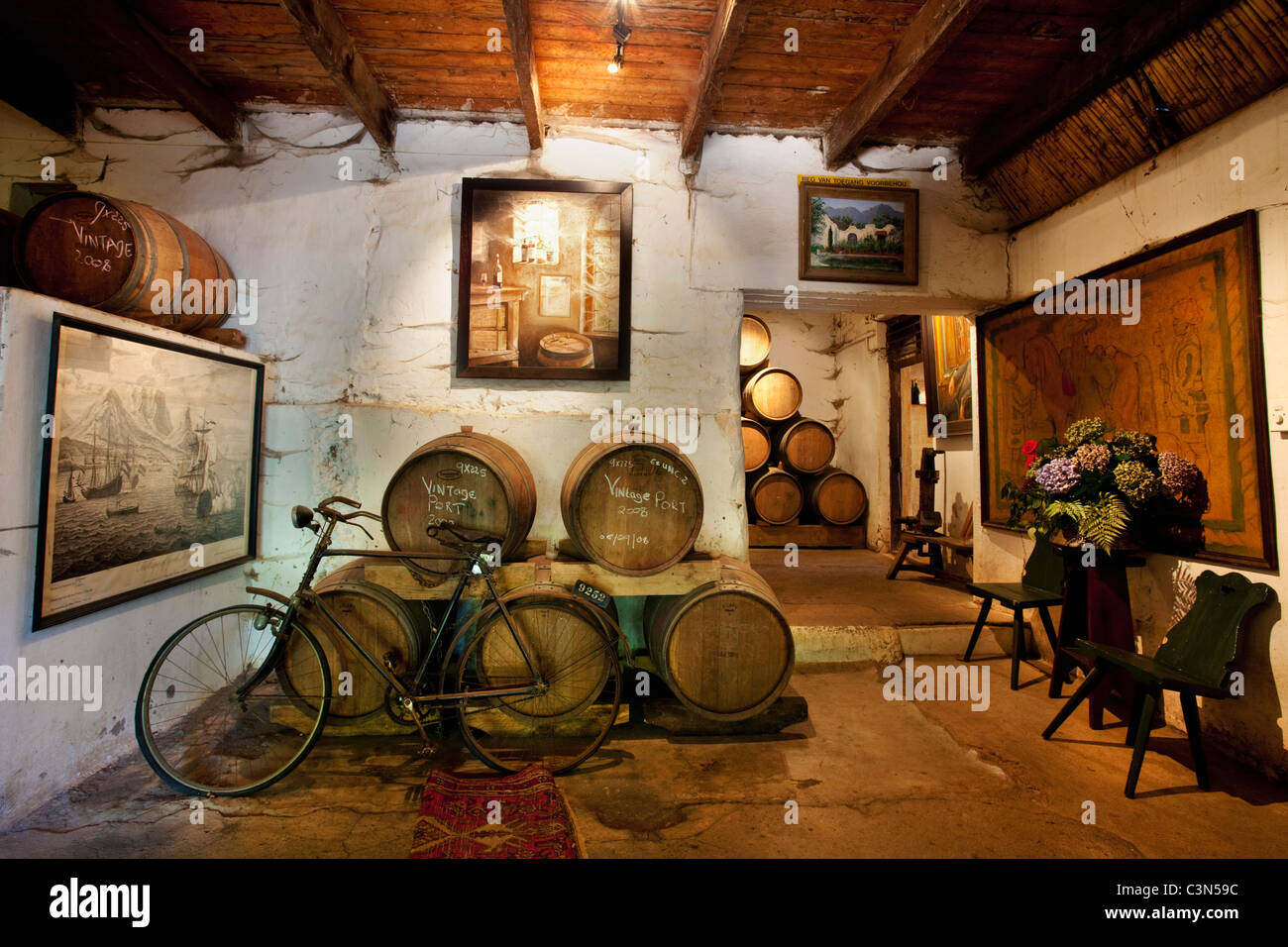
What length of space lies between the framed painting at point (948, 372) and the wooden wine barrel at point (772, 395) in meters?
1.53

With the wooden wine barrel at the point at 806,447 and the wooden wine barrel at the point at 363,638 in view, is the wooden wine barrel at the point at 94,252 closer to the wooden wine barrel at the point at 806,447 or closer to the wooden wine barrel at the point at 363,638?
the wooden wine barrel at the point at 363,638

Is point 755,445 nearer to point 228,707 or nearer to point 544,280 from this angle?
point 544,280

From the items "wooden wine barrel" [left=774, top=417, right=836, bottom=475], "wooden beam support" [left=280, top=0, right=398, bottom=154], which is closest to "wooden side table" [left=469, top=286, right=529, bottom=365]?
"wooden beam support" [left=280, top=0, right=398, bottom=154]

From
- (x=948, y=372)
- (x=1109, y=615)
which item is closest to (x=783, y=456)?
(x=948, y=372)

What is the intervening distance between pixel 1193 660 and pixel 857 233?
3120 mm

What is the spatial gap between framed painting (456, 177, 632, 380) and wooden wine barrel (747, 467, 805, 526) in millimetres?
3614

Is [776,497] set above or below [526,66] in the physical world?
below

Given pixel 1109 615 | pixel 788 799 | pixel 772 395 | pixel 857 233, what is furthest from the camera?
pixel 772 395

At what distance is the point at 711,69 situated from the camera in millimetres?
3203

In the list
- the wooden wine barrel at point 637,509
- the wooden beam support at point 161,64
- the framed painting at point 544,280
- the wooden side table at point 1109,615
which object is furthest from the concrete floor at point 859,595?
the wooden beam support at point 161,64

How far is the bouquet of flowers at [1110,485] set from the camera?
3088 mm

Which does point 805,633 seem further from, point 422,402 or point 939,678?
point 422,402

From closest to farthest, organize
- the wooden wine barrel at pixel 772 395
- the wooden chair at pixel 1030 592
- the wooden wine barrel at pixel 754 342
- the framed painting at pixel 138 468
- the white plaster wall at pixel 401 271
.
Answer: the framed painting at pixel 138 468
the wooden chair at pixel 1030 592
the white plaster wall at pixel 401 271
the wooden wine barrel at pixel 754 342
the wooden wine barrel at pixel 772 395
